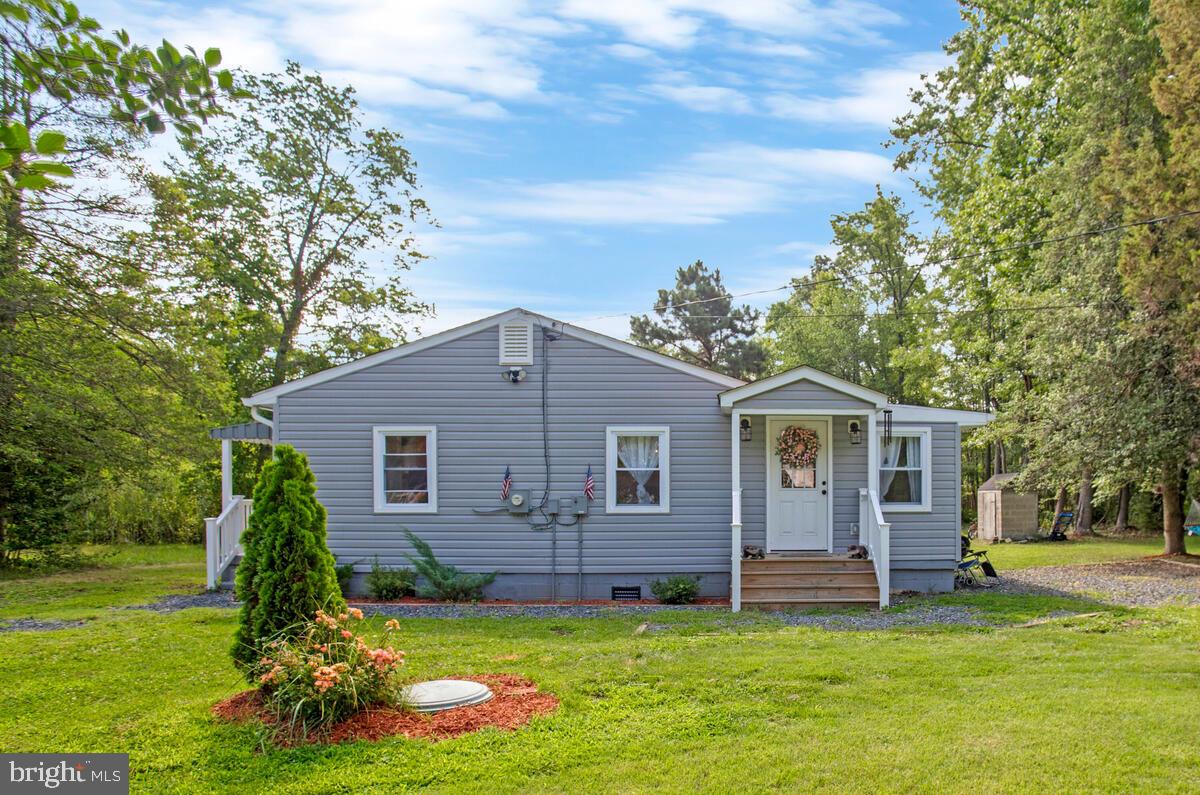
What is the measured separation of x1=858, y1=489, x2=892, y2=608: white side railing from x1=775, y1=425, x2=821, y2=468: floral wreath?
0.90 metres

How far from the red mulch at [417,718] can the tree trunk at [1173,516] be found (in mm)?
16669

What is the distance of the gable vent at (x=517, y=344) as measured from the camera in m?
12.2

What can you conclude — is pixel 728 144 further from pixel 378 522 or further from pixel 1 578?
pixel 1 578

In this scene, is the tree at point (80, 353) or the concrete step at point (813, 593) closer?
the concrete step at point (813, 593)

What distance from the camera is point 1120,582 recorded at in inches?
535

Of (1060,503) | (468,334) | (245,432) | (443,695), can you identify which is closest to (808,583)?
(468,334)

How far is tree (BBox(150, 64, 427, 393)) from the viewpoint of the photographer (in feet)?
67.8

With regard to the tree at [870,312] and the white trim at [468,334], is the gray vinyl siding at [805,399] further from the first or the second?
the tree at [870,312]

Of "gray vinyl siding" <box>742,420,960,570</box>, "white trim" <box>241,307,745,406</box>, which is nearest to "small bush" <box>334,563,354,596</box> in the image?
"white trim" <box>241,307,745,406</box>

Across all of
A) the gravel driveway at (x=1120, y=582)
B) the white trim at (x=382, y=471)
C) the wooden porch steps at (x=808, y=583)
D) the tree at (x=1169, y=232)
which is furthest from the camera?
the tree at (x=1169, y=232)

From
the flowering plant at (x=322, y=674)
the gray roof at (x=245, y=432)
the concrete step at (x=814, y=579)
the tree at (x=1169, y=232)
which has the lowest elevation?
the concrete step at (x=814, y=579)

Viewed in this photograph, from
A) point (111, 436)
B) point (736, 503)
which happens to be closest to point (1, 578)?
point (111, 436)

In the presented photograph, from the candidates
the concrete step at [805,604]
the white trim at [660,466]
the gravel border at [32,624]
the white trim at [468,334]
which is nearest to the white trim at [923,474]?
the concrete step at [805,604]

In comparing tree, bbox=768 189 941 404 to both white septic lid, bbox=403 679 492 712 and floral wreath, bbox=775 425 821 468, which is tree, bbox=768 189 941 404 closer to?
floral wreath, bbox=775 425 821 468
